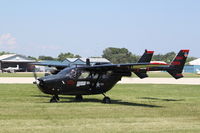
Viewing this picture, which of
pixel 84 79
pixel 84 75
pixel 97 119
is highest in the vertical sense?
pixel 84 75

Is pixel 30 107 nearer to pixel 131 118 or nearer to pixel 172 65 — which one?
pixel 131 118

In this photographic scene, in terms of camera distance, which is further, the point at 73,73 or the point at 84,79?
the point at 84,79

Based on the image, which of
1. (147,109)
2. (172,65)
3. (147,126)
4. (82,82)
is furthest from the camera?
(172,65)

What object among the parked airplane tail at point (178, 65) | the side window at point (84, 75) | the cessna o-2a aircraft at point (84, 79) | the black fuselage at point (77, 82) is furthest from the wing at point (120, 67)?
the parked airplane tail at point (178, 65)

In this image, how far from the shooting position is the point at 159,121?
1434cm

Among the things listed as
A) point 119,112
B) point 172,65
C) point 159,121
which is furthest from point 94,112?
point 172,65

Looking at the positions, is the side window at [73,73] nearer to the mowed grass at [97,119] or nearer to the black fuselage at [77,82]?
the black fuselage at [77,82]

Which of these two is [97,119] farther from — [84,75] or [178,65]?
[178,65]

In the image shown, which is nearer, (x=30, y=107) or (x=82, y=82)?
(x=30, y=107)

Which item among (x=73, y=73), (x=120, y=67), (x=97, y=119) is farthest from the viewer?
(x=73, y=73)

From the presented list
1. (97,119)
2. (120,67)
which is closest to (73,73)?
(120,67)

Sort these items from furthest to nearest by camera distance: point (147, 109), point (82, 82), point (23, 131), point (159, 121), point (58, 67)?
point (58, 67) < point (82, 82) < point (147, 109) < point (159, 121) < point (23, 131)

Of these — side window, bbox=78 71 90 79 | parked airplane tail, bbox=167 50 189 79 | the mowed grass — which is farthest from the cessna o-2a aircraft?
parked airplane tail, bbox=167 50 189 79

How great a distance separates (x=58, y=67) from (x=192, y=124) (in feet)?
46.8
